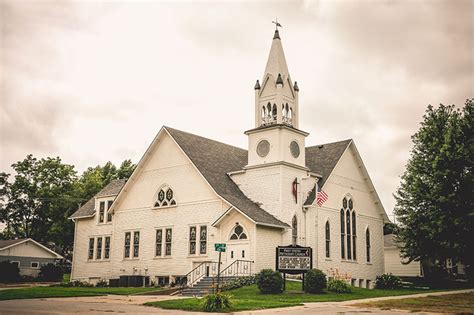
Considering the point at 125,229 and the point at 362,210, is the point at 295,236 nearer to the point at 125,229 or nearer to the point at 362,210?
the point at 362,210

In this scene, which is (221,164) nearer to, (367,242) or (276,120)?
(276,120)

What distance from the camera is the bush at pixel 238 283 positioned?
29.3 metres

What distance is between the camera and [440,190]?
115ft

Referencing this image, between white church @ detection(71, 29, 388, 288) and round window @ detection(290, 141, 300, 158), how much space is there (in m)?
0.11

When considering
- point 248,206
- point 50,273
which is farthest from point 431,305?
point 50,273

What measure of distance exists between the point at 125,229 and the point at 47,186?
31385mm

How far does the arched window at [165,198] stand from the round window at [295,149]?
8418mm

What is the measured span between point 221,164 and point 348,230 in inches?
392

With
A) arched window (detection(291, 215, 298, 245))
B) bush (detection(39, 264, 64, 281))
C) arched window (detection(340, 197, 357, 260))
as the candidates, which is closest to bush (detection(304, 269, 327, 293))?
arched window (detection(291, 215, 298, 245))

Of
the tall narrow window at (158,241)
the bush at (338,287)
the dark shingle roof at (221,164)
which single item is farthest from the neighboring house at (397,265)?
the bush at (338,287)

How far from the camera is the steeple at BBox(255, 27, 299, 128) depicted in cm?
3656

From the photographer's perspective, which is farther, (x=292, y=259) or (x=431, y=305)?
(x=292, y=259)

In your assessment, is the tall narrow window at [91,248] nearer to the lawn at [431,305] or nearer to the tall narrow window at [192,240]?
the tall narrow window at [192,240]

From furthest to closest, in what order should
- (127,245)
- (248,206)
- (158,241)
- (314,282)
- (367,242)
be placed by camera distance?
(367,242)
(127,245)
(158,241)
(248,206)
(314,282)
